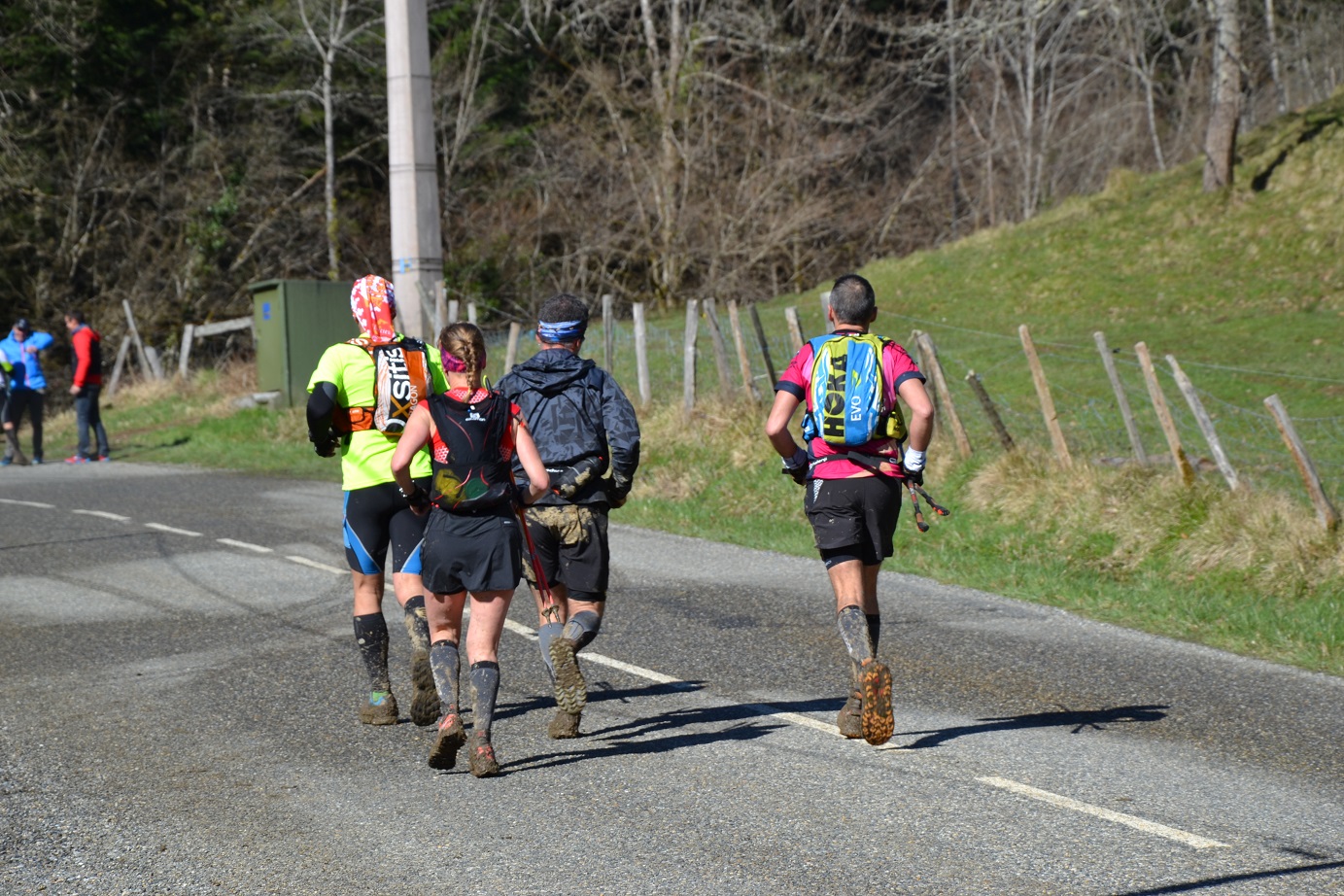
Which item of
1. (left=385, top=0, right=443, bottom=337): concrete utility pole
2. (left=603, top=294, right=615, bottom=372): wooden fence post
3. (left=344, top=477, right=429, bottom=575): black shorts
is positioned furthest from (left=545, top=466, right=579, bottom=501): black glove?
(left=603, top=294, right=615, bottom=372): wooden fence post

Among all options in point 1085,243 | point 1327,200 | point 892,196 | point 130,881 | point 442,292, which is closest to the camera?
point 130,881

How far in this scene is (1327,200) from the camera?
89.8 ft

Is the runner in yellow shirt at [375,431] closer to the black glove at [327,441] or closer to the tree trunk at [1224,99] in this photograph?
the black glove at [327,441]

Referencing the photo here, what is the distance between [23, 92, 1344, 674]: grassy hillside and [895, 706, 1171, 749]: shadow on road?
163 cm

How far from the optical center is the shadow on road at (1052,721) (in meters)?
6.60

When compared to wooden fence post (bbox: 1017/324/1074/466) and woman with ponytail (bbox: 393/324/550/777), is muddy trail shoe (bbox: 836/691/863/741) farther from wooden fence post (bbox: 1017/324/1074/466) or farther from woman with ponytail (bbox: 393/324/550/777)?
wooden fence post (bbox: 1017/324/1074/466)

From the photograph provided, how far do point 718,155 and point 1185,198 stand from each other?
11.6 metres

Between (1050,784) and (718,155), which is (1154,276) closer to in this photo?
(718,155)

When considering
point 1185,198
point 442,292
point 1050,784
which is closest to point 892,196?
point 1185,198

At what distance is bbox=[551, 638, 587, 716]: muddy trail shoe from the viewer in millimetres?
6266

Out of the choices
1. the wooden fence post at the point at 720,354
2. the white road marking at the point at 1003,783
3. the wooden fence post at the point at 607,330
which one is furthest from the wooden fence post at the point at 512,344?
the white road marking at the point at 1003,783

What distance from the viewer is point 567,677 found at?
20.7 ft

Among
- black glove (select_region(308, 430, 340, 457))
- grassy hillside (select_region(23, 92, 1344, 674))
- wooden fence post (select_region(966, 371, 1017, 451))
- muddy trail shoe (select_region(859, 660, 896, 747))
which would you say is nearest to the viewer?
muddy trail shoe (select_region(859, 660, 896, 747))

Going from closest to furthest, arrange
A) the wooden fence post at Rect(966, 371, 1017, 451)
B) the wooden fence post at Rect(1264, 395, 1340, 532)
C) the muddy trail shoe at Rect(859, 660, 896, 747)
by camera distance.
Result: the muddy trail shoe at Rect(859, 660, 896, 747) → the wooden fence post at Rect(1264, 395, 1340, 532) → the wooden fence post at Rect(966, 371, 1017, 451)
